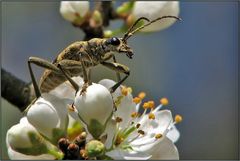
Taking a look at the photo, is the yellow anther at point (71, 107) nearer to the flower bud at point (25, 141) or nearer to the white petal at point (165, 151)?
the flower bud at point (25, 141)

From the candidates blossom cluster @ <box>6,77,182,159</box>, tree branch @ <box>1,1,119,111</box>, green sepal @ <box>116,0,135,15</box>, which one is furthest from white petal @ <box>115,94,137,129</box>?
green sepal @ <box>116,0,135,15</box>

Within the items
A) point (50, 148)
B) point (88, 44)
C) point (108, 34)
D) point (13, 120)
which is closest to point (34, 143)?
point (50, 148)

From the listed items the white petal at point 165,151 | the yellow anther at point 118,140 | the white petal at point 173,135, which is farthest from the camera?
the white petal at point 173,135

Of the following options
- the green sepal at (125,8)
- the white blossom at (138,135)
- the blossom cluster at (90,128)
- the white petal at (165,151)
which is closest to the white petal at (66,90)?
the blossom cluster at (90,128)

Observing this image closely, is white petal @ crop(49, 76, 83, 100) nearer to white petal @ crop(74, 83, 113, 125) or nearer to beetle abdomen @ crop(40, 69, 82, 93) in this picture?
beetle abdomen @ crop(40, 69, 82, 93)

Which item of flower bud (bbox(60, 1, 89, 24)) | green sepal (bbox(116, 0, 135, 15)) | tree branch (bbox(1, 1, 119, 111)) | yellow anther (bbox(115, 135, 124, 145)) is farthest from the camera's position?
green sepal (bbox(116, 0, 135, 15))
